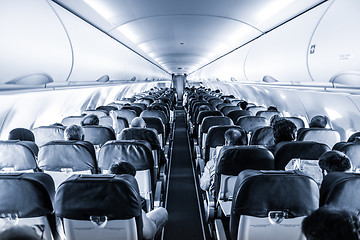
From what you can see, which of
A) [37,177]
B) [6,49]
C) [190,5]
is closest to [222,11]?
[190,5]

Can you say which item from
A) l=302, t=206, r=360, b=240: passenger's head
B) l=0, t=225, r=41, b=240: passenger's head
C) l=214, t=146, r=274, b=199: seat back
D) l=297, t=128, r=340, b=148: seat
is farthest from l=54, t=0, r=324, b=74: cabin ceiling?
l=302, t=206, r=360, b=240: passenger's head

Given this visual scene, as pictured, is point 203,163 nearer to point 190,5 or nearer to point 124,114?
point 190,5

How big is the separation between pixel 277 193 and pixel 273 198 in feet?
0.17

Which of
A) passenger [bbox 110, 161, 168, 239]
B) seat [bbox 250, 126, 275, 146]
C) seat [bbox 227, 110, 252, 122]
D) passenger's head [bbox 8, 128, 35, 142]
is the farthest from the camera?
seat [bbox 227, 110, 252, 122]

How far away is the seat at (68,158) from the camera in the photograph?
404 centimetres

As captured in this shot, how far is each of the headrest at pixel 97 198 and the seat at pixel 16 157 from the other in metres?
1.98

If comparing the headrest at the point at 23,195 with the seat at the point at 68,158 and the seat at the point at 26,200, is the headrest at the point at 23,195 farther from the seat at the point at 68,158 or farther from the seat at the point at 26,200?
the seat at the point at 68,158

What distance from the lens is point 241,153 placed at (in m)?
3.78

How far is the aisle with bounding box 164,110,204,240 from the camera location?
4957 millimetres

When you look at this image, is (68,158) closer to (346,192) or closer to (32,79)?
(32,79)

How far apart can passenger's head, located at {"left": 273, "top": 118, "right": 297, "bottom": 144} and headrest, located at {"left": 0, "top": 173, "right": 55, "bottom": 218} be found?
3059 millimetres

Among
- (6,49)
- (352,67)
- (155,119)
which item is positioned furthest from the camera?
(155,119)

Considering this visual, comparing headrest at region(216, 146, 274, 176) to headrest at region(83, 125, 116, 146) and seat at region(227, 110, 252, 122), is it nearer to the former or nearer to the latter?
headrest at region(83, 125, 116, 146)

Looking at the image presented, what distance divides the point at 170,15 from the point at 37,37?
4.29 metres
